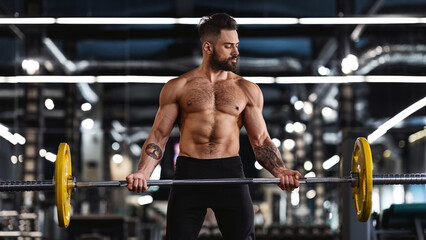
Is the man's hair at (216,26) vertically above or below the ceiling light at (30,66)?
below

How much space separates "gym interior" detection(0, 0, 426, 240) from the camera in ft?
31.8

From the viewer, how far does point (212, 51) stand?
3.62 metres

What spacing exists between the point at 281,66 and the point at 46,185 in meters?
6.58

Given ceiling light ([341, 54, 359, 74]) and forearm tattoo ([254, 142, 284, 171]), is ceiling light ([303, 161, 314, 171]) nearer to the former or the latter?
ceiling light ([341, 54, 359, 74])

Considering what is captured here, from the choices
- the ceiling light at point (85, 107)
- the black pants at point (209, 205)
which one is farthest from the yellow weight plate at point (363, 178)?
the ceiling light at point (85, 107)

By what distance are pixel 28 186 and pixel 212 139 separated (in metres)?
0.96

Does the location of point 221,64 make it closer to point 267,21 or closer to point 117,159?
point 267,21

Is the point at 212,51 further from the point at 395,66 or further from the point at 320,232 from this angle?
the point at 395,66

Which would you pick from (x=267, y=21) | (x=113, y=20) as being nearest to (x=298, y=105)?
(x=267, y=21)

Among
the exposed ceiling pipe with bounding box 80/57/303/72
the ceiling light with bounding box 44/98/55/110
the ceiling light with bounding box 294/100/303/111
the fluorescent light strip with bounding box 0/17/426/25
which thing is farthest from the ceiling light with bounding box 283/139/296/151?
the ceiling light with bounding box 44/98/55/110

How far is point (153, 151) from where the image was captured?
11.9ft

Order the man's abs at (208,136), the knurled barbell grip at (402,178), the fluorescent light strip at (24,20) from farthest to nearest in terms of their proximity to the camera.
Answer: the fluorescent light strip at (24,20) → the knurled barbell grip at (402,178) → the man's abs at (208,136)

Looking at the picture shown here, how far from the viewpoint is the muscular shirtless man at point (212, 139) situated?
3484 millimetres

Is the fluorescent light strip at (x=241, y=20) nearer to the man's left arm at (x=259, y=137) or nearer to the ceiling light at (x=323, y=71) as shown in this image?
the ceiling light at (x=323, y=71)
